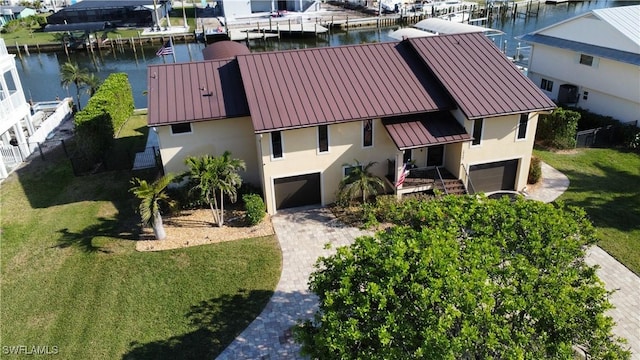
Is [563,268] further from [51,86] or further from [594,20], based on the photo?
[51,86]

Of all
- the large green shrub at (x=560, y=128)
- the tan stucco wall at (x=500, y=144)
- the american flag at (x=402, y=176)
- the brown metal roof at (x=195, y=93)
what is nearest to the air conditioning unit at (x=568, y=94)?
the large green shrub at (x=560, y=128)

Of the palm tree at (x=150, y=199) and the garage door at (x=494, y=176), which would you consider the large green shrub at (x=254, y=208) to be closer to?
the palm tree at (x=150, y=199)

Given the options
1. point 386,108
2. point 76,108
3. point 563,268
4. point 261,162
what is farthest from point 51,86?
point 563,268

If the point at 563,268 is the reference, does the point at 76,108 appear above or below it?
below

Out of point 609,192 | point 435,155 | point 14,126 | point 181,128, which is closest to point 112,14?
point 14,126

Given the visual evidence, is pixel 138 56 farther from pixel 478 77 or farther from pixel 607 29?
pixel 607 29

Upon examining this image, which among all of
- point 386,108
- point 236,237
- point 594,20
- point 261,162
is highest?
point 594,20
